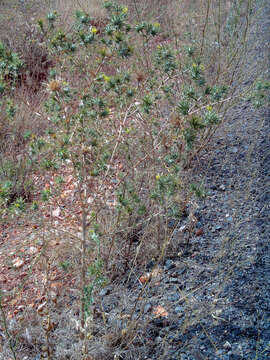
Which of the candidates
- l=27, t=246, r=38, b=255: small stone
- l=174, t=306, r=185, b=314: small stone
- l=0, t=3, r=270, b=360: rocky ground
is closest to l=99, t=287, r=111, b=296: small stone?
l=0, t=3, r=270, b=360: rocky ground

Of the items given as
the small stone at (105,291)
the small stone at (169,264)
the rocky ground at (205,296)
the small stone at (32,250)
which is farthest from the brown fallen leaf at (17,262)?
the small stone at (169,264)

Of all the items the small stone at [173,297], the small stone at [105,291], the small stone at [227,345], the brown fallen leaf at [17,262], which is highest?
the small stone at [227,345]

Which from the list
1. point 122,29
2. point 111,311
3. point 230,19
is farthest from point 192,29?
point 111,311

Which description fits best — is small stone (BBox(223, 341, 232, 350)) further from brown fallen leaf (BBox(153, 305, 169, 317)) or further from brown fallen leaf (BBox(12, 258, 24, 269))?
brown fallen leaf (BBox(12, 258, 24, 269))

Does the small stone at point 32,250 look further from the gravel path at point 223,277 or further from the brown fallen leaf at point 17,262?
the gravel path at point 223,277

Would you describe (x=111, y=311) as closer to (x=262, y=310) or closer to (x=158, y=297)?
(x=158, y=297)

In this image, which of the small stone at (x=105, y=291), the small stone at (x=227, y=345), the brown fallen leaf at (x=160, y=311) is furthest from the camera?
the small stone at (x=105, y=291)

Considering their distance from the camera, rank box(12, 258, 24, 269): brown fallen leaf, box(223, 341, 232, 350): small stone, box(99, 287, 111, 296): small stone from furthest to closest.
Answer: box(12, 258, 24, 269): brown fallen leaf → box(99, 287, 111, 296): small stone → box(223, 341, 232, 350): small stone

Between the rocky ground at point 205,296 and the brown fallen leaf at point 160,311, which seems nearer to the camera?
the rocky ground at point 205,296

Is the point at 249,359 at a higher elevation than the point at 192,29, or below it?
below

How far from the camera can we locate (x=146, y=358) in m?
1.96

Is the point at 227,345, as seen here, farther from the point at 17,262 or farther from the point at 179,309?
the point at 17,262

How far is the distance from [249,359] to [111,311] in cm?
78

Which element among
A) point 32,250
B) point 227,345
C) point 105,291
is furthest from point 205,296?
point 32,250
